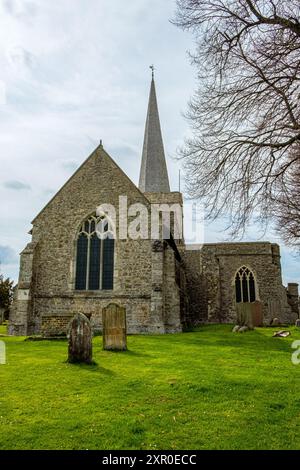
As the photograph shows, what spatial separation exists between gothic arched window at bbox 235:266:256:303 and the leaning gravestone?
19.3 metres

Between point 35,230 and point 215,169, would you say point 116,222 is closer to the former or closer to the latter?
point 35,230

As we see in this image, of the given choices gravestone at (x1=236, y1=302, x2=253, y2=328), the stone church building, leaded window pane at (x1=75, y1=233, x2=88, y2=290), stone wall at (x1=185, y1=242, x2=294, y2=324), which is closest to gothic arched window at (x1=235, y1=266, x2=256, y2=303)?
stone wall at (x1=185, y1=242, x2=294, y2=324)

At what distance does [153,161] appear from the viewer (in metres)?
34.5

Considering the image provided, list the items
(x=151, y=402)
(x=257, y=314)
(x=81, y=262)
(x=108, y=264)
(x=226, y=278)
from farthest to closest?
1. (x=226, y=278)
2. (x=257, y=314)
3. (x=81, y=262)
4. (x=108, y=264)
5. (x=151, y=402)

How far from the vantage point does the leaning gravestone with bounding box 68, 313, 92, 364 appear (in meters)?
9.04

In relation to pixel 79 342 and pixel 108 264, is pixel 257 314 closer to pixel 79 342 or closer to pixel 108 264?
pixel 108 264

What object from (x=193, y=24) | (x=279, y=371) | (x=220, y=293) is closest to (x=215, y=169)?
(x=193, y=24)

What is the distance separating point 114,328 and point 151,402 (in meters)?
4.96

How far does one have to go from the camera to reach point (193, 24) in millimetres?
8211

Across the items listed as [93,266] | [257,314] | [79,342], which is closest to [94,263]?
[93,266]

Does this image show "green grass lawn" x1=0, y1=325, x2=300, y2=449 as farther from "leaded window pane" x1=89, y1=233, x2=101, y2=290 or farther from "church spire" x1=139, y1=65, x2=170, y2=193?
"church spire" x1=139, y1=65, x2=170, y2=193

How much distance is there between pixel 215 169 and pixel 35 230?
44.2 feet

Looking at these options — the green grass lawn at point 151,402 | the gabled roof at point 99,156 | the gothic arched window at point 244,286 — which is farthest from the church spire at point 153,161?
the green grass lawn at point 151,402

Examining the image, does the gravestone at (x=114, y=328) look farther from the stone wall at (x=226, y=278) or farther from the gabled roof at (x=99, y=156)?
the stone wall at (x=226, y=278)
